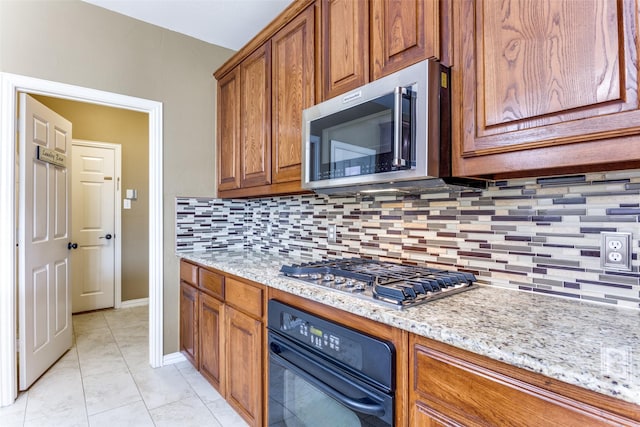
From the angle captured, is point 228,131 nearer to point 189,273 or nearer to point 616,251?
point 189,273

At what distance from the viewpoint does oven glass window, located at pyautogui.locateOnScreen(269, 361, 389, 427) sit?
110 centimetres

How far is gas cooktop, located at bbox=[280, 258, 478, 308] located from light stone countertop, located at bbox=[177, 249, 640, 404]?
0.12ft

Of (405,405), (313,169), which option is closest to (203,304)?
(313,169)

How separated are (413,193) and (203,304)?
1.53 meters

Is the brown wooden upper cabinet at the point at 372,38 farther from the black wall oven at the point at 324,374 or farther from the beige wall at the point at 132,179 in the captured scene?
the beige wall at the point at 132,179

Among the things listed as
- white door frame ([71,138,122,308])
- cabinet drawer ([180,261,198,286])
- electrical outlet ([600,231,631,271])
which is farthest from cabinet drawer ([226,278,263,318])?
white door frame ([71,138,122,308])

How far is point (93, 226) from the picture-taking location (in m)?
4.03

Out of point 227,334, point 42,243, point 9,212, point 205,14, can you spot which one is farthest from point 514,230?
point 42,243

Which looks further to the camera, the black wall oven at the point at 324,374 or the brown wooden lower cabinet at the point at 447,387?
the black wall oven at the point at 324,374

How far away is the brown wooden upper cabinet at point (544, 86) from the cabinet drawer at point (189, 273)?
188 centimetres

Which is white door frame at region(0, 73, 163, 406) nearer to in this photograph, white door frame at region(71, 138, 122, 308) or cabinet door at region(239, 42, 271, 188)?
cabinet door at region(239, 42, 271, 188)

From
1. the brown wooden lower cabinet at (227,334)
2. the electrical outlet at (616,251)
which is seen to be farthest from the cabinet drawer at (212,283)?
the electrical outlet at (616,251)

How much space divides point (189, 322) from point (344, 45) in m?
2.12

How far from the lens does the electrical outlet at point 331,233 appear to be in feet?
6.89
